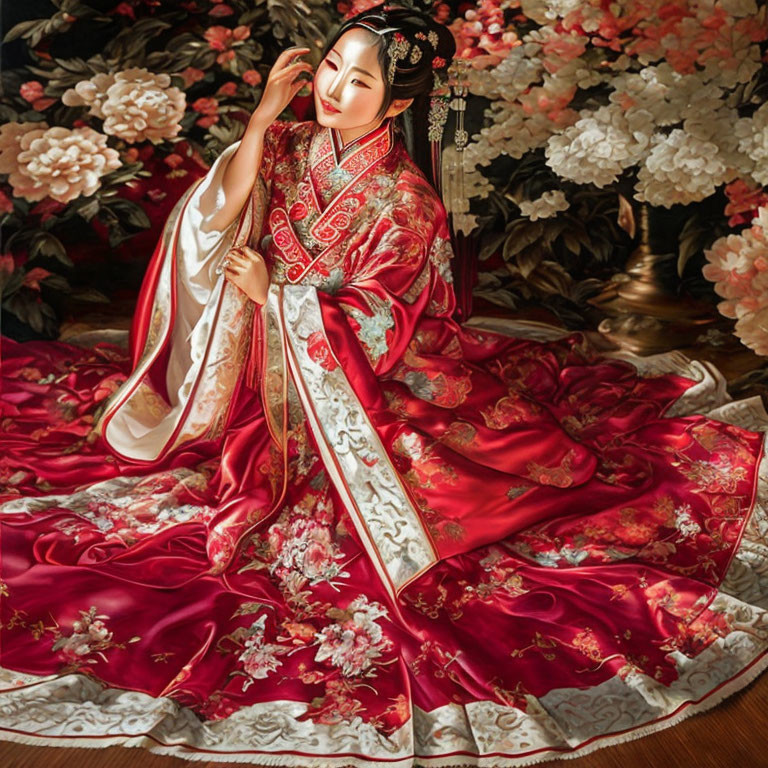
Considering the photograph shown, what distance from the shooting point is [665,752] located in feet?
9.29

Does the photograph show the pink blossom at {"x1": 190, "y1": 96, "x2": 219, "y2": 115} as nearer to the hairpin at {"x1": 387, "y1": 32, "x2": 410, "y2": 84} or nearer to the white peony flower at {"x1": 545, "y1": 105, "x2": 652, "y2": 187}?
the hairpin at {"x1": 387, "y1": 32, "x2": 410, "y2": 84}

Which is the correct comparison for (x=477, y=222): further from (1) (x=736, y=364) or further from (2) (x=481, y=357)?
(1) (x=736, y=364)

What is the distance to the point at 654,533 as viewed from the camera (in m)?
3.56

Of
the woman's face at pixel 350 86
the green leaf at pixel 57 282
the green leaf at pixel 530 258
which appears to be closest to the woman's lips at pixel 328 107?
the woman's face at pixel 350 86

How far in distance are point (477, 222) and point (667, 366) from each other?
1.07 metres

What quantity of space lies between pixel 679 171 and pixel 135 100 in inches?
91.1

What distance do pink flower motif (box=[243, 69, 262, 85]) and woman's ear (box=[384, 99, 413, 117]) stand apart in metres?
0.57

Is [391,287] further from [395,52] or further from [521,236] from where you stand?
[395,52]

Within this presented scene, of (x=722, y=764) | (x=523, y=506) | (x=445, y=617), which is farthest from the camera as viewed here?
(x=523, y=506)

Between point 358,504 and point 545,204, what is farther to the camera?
point 545,204

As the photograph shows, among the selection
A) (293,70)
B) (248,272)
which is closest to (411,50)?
(293,70)

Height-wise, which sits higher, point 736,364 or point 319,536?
point 736,364

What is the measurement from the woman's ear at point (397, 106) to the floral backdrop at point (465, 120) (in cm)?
21

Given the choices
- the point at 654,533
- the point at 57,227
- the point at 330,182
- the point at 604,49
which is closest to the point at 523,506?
the point at 654,533
